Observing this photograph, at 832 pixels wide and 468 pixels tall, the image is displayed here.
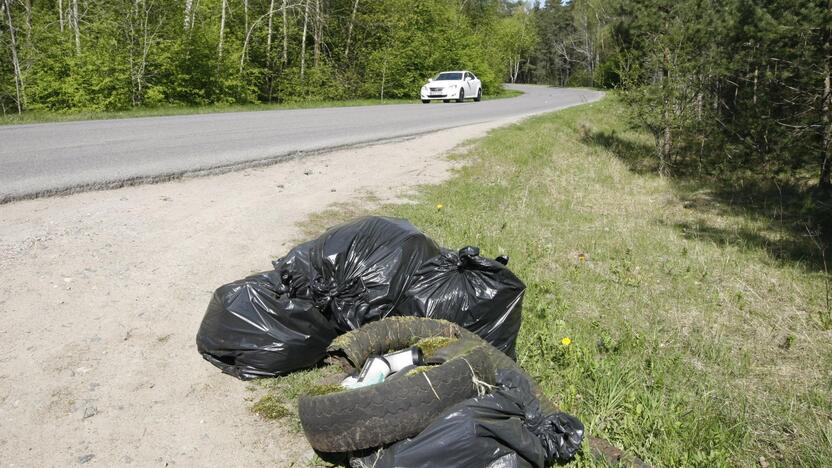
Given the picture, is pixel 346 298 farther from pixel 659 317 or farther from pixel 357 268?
pixel 659 317

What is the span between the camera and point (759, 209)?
352 inches

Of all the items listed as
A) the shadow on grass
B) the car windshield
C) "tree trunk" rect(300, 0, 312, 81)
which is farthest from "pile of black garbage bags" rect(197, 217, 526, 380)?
the car windshield

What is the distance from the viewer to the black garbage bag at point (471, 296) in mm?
3439

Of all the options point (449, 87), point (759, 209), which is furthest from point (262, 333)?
point (449, 87)

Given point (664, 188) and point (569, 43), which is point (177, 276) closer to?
point (664, 188)

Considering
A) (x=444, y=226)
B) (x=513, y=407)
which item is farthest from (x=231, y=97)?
(x=513, y=407)

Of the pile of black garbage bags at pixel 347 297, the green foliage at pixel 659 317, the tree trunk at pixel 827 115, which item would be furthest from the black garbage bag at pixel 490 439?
the tree trunk at pixel 827 115

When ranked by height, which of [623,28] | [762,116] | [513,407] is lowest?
[513,407]

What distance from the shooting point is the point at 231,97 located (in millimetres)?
20922

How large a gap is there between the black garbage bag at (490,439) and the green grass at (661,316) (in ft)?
0.78

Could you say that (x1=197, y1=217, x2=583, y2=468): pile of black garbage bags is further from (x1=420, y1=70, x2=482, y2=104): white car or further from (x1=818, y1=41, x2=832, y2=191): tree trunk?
(x1=420, y1=70, x2=482, y2=104): white car

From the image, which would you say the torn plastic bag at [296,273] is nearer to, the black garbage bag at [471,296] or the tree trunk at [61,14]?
the black garbage bag at [471,296]

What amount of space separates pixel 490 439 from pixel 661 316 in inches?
107

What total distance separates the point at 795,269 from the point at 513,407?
187 inches
